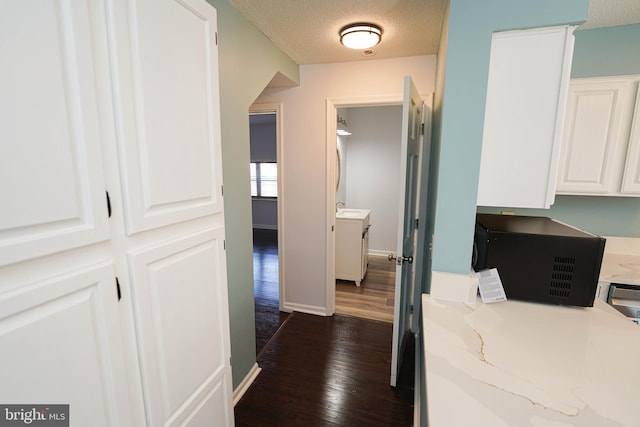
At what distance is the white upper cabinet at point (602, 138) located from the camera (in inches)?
68.6

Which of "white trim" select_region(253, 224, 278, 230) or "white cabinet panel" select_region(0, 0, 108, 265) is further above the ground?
"white cabinet panel" select_region(0, 0, 108, 265)

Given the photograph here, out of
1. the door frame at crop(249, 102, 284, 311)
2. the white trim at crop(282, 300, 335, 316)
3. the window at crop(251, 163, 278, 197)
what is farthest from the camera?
the window at crop(251, 163, 278, 197)

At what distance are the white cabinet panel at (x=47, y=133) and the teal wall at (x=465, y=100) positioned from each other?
1299 millimetres

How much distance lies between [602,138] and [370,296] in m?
2.44

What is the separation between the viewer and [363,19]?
1.80 m

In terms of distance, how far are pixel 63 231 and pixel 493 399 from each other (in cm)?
119

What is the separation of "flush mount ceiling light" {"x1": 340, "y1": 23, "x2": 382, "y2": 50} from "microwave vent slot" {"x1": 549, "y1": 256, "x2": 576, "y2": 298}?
169cm

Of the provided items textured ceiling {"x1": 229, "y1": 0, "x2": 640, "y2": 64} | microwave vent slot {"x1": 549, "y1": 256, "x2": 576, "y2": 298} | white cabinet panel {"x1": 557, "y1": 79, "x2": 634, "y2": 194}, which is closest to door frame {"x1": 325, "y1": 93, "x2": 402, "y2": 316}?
textured ceiling {"x1": 229, "y1": 0, "x2": 640, "y2": 64}

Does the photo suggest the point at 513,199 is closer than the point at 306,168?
Yes

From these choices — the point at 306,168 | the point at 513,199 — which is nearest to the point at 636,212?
the point at 513,199

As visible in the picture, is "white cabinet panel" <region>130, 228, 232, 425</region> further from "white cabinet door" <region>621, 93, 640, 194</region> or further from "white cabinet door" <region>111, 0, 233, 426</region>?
"white cabinet door" <region>621, 93, 640, 194</region>

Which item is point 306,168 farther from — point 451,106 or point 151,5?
point 151,5

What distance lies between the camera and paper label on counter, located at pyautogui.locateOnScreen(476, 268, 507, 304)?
1.35 metres

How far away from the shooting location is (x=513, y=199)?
1279 mm
